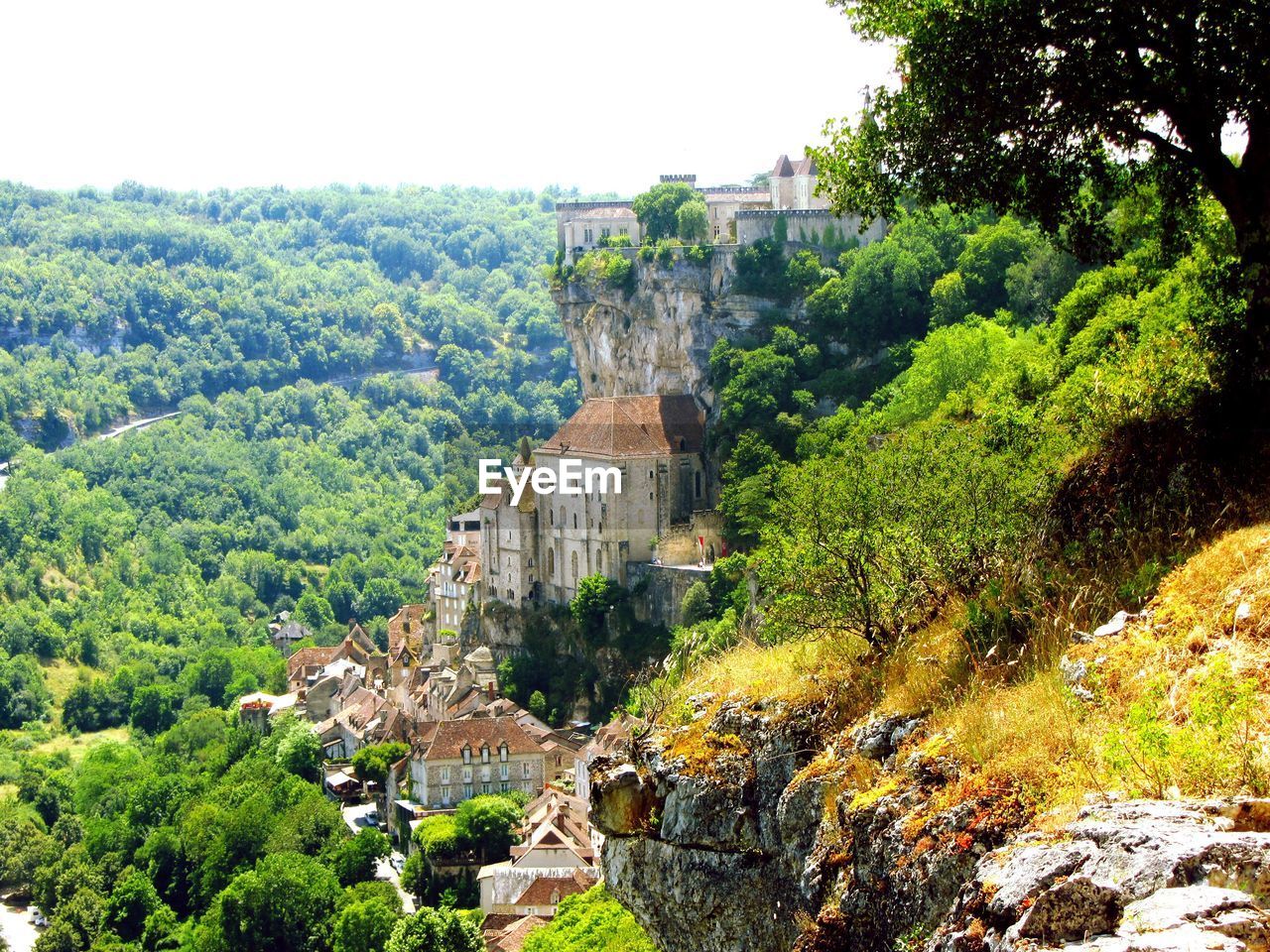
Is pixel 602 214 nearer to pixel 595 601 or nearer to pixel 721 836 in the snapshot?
pixel 595 601

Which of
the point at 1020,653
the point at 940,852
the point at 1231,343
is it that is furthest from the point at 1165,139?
the point at 940,852

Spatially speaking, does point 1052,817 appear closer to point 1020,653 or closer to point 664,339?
point 1020,653

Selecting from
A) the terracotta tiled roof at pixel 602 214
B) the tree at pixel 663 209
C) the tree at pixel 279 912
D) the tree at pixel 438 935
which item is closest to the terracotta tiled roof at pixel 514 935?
the tree at pixel 438 935

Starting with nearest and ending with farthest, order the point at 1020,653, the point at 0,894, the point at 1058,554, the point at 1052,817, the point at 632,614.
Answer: the point at 1052,817, the point at 1020,653, the point at 1058,554, the point at 632,614, the point at 0,894

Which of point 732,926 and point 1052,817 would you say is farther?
point 732,926

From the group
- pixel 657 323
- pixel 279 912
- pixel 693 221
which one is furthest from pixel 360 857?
pixel 693 221

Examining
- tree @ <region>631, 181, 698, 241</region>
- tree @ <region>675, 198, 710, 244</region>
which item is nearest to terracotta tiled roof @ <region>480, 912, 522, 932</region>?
tree @ <region>675, 198, 710, 244</region>

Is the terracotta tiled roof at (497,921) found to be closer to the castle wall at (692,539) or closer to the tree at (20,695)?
the castle wall at (692,539)
